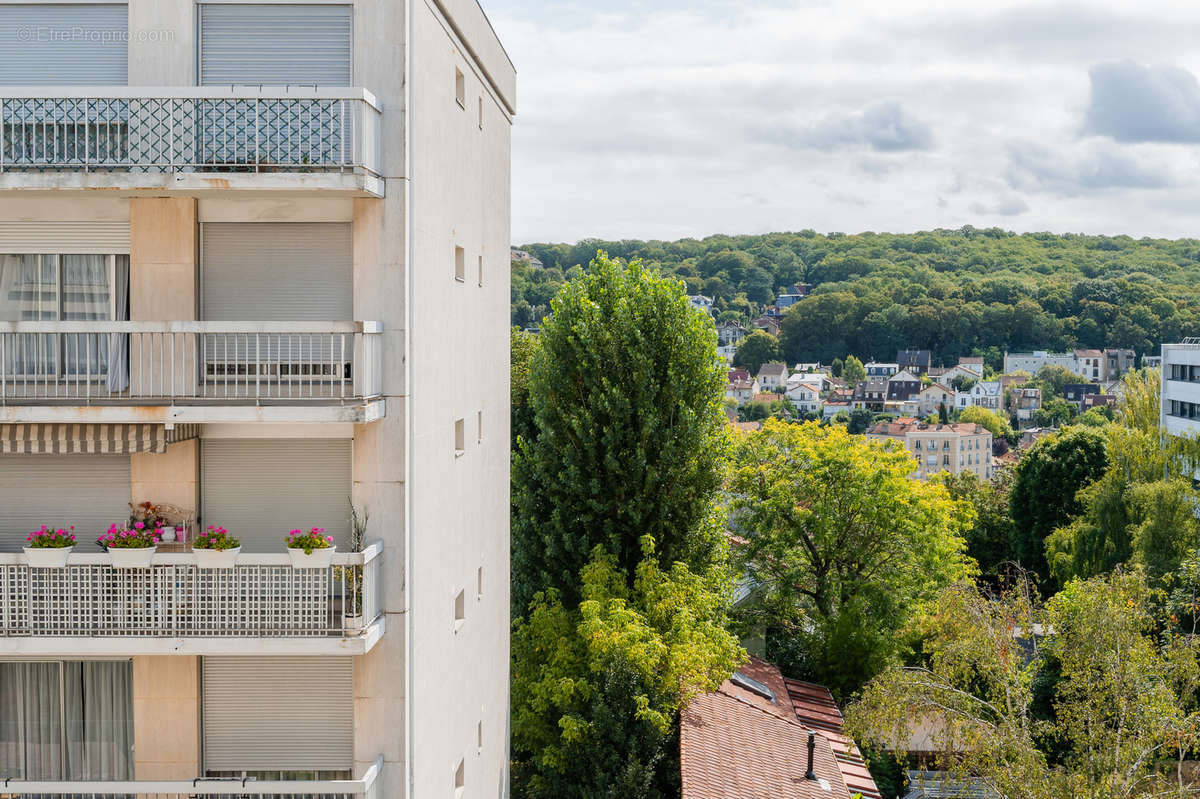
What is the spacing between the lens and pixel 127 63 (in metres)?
11.4

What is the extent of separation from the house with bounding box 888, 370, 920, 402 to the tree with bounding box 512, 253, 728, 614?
557ft

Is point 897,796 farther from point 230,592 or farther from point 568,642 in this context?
point 230,592

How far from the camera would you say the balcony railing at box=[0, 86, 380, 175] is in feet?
35.3

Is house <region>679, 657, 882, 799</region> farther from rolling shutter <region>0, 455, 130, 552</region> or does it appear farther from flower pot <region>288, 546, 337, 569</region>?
rolling shutter <region>0, 455, 130, 552</region>

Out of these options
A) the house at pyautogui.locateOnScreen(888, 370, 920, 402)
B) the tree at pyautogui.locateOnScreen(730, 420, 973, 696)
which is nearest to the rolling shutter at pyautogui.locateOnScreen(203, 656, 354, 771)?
the tree at pyautogui.locateOnScreen(730, 420, 973, 696)

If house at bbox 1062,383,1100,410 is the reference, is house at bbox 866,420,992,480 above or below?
below

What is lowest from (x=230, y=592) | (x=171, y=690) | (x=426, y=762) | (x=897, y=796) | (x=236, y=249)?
(x=897, y=796)

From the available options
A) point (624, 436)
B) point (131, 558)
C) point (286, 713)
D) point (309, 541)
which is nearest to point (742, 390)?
point (624, 436)

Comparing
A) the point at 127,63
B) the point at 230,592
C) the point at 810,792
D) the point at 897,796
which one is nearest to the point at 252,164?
the point at 127,63

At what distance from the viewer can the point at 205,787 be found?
1106 cm

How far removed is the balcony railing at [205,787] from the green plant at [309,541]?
2404 mm

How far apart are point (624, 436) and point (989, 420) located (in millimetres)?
152099

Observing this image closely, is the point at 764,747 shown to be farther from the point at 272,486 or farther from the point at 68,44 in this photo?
the point at 68,44

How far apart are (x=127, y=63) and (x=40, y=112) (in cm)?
105
